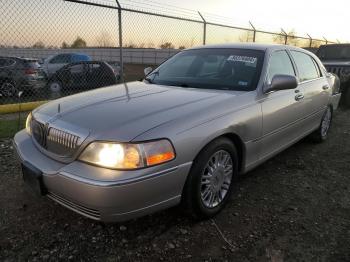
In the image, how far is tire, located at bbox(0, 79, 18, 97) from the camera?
349 inches

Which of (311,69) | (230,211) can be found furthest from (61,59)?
(230,211)

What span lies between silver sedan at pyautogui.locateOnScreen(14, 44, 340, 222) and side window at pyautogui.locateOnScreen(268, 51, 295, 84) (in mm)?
17

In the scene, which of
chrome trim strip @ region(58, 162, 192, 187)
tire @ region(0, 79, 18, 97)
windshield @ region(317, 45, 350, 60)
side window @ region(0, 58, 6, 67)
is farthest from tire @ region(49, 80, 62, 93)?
windshield @ region(317, 45, 350, 60)

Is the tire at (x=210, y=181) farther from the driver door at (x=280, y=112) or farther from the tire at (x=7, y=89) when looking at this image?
the tire at (x=7, y=89)

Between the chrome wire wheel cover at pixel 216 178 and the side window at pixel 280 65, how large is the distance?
109 cm

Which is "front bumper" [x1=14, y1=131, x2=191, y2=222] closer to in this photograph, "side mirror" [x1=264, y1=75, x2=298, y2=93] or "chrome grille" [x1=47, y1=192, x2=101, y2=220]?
"chrome grille" [x1=47, y1=192, x2=101, y2=220]

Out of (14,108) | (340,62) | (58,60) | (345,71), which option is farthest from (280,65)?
(58,60)

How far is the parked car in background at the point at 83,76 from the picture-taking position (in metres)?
10.2

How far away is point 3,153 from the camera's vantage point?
4.55m

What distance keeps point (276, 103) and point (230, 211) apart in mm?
1268

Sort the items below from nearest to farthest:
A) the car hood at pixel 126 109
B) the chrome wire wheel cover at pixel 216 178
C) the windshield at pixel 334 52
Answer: the car hood at pixel 126 109 < the chrome wire wheel cover at pixel 216 178 < the windshield at pixel 334 52

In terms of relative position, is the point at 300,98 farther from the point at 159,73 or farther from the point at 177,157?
the point at 177,157

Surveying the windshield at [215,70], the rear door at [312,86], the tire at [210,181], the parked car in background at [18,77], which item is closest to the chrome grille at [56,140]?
the tire at [210,181]

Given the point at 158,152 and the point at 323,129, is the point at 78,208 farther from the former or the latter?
the point at 323,129
